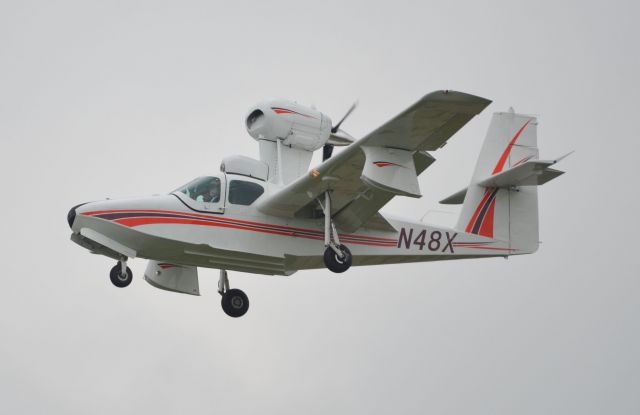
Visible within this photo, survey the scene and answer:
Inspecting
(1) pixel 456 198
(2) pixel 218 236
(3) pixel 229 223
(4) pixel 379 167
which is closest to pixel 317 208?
(3) pixel 229 223

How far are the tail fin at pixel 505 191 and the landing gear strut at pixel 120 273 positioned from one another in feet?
23.5

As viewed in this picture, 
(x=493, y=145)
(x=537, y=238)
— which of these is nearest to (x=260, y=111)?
(x=493, y=145)

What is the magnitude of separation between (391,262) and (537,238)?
11.1 feet

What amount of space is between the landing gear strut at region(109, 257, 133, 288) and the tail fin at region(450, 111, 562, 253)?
7.18 meters

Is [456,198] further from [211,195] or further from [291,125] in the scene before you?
[211,195]

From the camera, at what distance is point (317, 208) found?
68.0ft

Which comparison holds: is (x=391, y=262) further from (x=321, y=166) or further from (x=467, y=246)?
(x=321, y=166)

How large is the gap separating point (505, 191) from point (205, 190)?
676cm

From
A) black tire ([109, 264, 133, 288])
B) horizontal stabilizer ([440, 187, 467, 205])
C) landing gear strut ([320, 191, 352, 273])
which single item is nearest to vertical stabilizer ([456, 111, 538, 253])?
horizontal stabilizer ([440, 187, 467, 205])

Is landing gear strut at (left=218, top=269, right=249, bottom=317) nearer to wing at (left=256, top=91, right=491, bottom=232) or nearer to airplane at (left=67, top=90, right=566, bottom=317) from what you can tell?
airplane at (left=67, top=90, right=566, bottom=317)

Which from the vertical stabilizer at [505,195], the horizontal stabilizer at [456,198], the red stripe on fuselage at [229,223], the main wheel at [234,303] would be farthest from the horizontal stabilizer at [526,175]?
the main wheel at [234,303]

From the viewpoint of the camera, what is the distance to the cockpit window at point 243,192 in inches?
802

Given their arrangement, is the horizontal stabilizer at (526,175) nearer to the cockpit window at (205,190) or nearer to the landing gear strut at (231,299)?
the landing gear strut at (231,299)

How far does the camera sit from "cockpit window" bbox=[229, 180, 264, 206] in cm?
2038
